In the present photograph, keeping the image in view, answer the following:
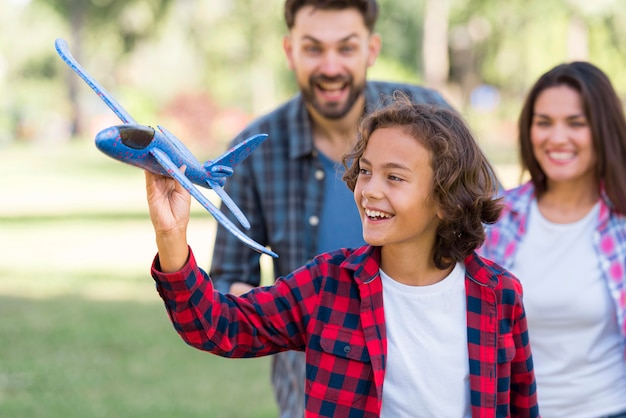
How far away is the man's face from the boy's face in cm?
127

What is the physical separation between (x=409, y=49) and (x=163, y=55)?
10.5 metres

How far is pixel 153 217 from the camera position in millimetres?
2059

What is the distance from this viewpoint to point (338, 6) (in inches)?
144

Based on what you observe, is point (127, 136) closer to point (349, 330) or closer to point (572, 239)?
point (349, 330)

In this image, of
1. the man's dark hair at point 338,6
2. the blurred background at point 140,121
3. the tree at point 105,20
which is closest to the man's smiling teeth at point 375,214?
the man's dark hair at point 338,6

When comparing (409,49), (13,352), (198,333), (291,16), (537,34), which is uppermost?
(409,49)

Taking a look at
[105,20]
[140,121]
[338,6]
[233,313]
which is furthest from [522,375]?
[105,20]

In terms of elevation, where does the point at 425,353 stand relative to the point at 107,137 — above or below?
below

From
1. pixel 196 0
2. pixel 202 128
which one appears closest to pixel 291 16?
pixel 202 128

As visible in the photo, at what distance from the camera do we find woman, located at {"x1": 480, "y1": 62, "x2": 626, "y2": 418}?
125 inches

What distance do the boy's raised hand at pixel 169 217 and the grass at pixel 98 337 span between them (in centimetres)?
405

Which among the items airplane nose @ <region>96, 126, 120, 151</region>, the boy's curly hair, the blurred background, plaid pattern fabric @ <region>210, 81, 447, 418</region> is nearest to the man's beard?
plaid pattern fabric @ <region>210, 81, 447, 418</region>

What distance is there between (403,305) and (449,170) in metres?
0.38

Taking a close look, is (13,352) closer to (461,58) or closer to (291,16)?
(291,16)
